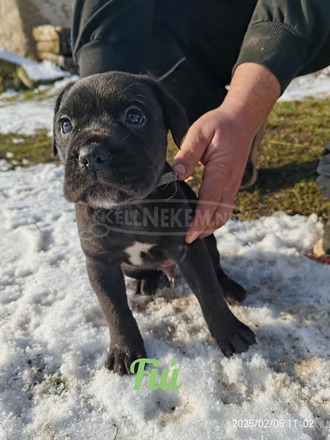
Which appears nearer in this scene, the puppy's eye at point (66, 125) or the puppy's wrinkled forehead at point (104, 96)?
the puppy's wrinkled forehead at point (104, 96)

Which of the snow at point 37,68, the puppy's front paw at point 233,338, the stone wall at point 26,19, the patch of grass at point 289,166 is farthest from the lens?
the stone wall at point 26,19

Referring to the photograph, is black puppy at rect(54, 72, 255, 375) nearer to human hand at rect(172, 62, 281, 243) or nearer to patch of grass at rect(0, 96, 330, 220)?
human hand at rect(172, 62, 281, 243)

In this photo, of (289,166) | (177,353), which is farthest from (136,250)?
(289,166)

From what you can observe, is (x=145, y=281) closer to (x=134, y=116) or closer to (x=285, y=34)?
(x=134, y=116)

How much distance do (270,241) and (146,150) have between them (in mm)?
1466

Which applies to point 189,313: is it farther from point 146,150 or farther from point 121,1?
point 121,1

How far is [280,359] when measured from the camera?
72.4 inches

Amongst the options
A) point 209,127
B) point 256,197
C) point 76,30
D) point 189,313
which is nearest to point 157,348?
point 189,313

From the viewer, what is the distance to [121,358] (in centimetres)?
188

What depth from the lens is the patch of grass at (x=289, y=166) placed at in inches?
125

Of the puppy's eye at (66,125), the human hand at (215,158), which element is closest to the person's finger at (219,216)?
the human hand at (215,158)

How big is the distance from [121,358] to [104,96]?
1.29 m

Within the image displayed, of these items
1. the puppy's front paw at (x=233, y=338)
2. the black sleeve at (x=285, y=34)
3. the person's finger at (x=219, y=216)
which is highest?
the black sleeve at (x=285, y=34)
